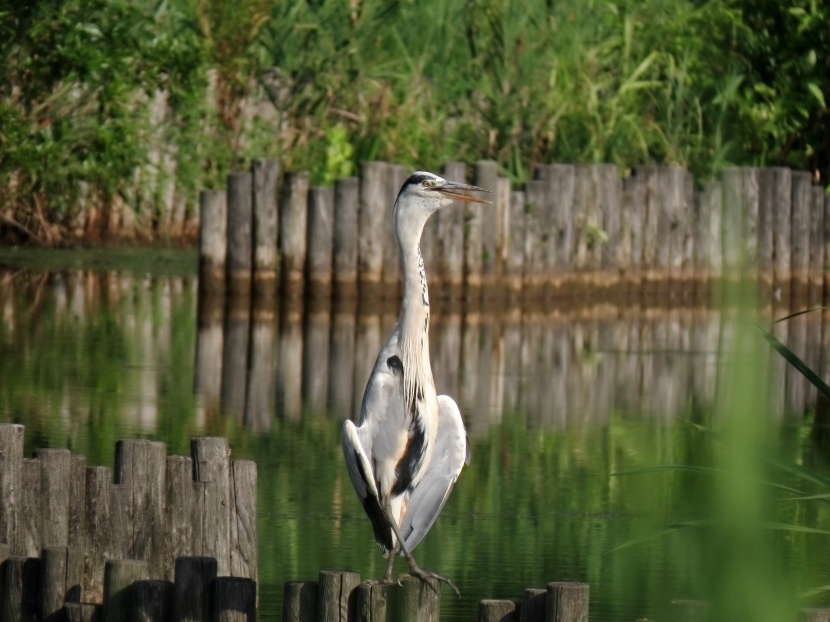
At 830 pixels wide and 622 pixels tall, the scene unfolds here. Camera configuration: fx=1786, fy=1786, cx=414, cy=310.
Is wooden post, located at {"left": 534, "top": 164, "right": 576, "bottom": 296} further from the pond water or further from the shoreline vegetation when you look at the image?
the shoreline vegetation

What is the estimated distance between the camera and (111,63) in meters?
16.7

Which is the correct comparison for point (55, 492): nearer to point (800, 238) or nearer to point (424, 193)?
point (424, 193)

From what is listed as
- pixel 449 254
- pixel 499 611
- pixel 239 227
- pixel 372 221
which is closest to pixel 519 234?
pixel 449 254

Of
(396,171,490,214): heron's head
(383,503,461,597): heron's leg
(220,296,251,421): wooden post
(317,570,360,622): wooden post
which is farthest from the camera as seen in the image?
(220,296,251,421): wooden post

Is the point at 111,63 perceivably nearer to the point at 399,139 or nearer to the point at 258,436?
the point at 399,139

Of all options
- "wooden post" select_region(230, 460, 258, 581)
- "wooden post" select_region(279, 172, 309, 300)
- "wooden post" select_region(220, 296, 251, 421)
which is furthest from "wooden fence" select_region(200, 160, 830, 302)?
"wooden post" select_region(230, 460, 258, 581)

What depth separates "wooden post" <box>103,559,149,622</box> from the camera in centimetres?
476

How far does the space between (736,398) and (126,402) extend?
906 cm

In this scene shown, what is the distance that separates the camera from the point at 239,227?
51.2 feet

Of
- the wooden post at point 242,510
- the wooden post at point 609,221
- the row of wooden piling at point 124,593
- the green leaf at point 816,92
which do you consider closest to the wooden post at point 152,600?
the row of wooden piling at point 124,593

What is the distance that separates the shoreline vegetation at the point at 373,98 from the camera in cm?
1755

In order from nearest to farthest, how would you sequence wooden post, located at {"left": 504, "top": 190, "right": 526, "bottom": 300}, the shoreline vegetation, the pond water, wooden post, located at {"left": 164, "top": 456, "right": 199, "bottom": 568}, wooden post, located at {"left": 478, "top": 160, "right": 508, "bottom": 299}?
wooden post, located at {"left": 164, "top": 456, "right": 199, "bottom": 568}
the pond water
wooden post, located at {"left": 478, "top": 160, "right": 508, "bottom": 299}
wooden post, located at {"left": 504, "top": 190, "right": 526, "bottom": 300}
the shoreline vegetation

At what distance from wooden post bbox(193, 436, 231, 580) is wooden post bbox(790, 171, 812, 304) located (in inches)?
512

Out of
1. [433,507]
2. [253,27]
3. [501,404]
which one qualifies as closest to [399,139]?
[253,27]
